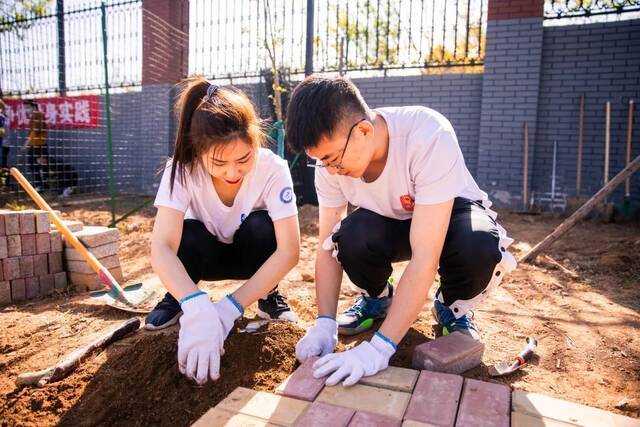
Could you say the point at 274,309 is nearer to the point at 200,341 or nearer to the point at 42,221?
the point at 200,341

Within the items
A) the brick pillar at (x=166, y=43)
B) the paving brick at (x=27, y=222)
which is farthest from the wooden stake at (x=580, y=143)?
the brick pillar at (x=166, y=43)

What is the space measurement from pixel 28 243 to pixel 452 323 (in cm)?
251

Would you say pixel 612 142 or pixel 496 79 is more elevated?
pixel 496 79

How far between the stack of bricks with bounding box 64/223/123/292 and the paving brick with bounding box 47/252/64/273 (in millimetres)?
39

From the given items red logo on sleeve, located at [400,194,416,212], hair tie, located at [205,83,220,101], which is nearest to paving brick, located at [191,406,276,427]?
red logo on sleeve, located at [400,194,416,212]

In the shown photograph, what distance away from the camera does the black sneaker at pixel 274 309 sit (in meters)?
2.20

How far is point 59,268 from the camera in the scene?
2.98 m

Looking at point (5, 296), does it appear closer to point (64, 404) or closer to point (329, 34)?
point (64, 404)

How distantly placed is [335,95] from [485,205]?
3.01 ft

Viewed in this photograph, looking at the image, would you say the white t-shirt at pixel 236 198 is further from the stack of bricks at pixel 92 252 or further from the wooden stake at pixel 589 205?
the wooden stake at pixel 589 205

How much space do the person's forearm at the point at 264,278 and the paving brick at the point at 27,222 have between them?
1.75m

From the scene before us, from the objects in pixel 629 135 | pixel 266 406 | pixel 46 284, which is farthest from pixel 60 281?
pixel 629 135

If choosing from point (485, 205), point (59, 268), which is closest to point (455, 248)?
point (485, 205)

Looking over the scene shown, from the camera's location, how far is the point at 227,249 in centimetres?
222
